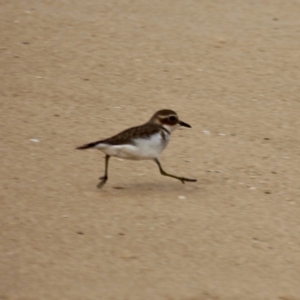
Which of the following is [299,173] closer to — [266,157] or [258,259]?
[266,157]

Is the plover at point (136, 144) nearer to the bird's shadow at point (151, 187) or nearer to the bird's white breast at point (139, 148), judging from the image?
the bird's white breast at point (139, 148)

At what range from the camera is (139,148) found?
22.9 ft

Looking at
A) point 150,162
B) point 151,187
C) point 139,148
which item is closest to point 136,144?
point 139,148

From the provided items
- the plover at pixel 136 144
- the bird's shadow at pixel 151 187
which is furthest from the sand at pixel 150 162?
the plover at pixel 136 144

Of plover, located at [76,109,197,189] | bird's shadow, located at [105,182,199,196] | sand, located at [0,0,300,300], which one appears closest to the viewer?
sand, located at [0,0,300,300]

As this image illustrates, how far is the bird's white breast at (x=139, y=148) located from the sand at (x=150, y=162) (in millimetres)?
330

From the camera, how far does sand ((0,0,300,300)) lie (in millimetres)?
5980

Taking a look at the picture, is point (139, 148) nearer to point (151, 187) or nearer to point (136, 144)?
point (136, 144)

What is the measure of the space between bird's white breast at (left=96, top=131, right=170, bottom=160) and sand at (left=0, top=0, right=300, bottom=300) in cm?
33

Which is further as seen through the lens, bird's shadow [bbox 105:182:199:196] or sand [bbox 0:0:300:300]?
bird's shadow [bbox 105:182:199:196]

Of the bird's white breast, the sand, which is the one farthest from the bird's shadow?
the bird's white breast

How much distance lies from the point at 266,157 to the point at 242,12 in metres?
3.92

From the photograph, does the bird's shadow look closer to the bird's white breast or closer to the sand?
the sand

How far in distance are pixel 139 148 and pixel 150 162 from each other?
1.07m
